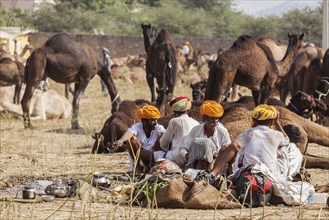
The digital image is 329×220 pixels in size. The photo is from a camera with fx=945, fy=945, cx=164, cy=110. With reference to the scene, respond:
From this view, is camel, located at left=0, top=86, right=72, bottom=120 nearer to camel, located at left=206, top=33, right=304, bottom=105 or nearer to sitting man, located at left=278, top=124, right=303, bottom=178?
camel, located at left=206, top=33, right=304, bottom=105

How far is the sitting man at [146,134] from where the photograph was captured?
1048 cm

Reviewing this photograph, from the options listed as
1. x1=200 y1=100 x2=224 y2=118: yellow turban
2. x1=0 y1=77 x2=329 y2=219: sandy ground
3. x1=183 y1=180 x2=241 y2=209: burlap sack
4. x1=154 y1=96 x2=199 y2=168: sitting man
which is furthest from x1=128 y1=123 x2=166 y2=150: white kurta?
x1=183 y1=180 x2=241 y2=209: burlap sack

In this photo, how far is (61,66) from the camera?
19000mm

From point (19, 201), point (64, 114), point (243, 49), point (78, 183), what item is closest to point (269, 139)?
point (78, 183)

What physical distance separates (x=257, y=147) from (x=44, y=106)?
1206 cm

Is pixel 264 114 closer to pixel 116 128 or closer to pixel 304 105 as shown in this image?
pixel 304 105

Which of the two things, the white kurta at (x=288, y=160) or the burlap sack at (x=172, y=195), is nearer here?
the burlap sack at (x=172, y=195)

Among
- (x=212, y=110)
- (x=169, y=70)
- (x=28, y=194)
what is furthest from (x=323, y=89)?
(x=28, y=194)

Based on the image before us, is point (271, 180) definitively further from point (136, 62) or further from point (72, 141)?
point (136, 62)

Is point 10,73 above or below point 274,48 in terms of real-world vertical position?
below

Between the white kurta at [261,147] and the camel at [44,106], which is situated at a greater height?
the white kurta at [261,147]

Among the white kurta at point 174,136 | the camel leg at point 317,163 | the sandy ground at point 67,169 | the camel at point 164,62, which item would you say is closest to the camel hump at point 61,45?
the sandy ground at point 67,169

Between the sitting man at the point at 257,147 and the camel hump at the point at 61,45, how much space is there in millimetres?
10160

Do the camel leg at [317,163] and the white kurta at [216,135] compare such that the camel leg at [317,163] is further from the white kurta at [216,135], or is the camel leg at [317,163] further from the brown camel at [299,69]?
the brown camel at [299,69]
